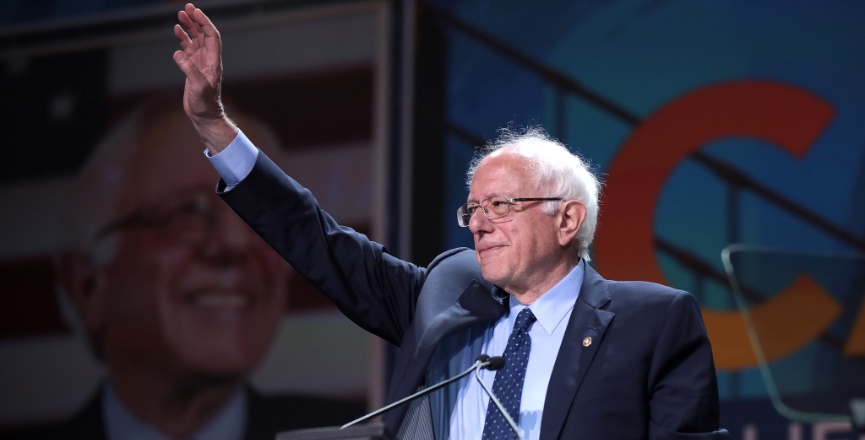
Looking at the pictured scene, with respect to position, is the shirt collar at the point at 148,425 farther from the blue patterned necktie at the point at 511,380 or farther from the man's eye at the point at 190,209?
the blue patterned necktie at the point at 511,380

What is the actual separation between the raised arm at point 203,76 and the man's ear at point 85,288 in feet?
7.43

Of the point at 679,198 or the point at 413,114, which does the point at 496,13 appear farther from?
the point at 679,198

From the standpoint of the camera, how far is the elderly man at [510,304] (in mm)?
1967


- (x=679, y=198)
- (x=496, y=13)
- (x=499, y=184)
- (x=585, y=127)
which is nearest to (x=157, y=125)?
(x=496, y=13)

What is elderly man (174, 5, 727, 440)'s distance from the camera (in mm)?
1967

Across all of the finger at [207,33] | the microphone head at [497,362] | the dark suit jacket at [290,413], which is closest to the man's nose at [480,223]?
the microphone head at [497,362]

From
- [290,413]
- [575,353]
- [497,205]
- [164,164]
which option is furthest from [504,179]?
[164,164]

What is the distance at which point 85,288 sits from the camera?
13.6 feet

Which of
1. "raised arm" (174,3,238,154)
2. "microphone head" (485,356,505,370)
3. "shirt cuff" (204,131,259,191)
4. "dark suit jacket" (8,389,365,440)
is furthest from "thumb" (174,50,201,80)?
"dark suit jacket" (8,389,365,440)

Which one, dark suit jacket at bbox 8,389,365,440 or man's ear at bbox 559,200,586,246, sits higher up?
man's ear at bbox 559,200,586,246

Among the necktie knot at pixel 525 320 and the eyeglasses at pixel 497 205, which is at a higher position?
the eyeglasses at pixel 497 205

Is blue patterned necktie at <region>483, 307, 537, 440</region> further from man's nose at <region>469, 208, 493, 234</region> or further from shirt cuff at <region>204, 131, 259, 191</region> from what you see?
shirt cuff at <region>204, 131, 259, 191</region>

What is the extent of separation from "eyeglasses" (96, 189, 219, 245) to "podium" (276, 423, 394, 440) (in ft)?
8.53

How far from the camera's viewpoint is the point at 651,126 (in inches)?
135
